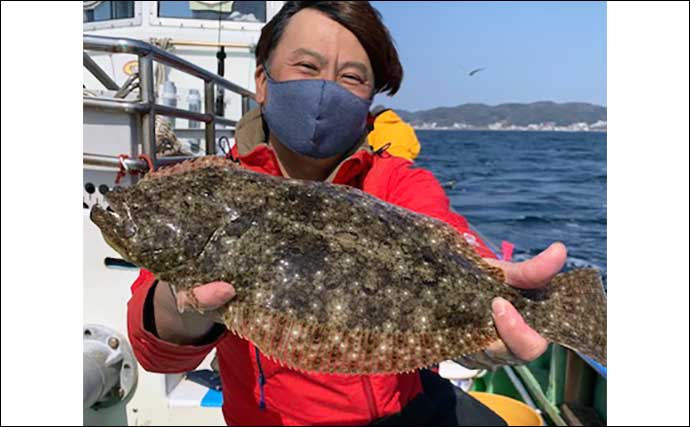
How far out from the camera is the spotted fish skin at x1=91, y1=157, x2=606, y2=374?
161 cm

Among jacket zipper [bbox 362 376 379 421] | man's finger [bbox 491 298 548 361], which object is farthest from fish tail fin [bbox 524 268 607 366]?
jacket zipper [bbox 362 376 379 421]

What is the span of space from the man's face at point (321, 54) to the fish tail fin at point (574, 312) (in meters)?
1.06

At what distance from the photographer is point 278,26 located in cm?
234

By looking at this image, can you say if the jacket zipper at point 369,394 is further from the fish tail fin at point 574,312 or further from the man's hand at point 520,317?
the fish tail fin at point 574,312

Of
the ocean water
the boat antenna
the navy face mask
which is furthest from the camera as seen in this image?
the ocean water

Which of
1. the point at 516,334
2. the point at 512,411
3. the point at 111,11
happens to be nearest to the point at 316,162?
the point at 516,334

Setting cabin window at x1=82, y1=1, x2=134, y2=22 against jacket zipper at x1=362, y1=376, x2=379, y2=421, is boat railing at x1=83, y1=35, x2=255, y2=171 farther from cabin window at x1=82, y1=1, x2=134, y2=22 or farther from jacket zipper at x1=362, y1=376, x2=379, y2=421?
cabin window at x1=82, y1=1, x2=134, y2=22

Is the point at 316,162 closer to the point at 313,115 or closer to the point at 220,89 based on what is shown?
the point at 313,115

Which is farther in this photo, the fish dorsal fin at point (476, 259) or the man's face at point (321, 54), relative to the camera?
the man's face at point (321, 54)

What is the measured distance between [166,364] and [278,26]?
1.44 meters

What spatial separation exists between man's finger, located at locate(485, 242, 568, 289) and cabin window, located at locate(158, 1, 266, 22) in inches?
335

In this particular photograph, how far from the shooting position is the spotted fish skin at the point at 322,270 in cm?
161

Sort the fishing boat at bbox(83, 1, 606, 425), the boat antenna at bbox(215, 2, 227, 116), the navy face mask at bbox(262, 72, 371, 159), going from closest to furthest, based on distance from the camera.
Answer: the navy face mask at bbox(262, 72, 371, 159) < the fishing boat at bbox(83, 1, 606, 425) < the boat antenna at bbox(215, 2, 227, 116)

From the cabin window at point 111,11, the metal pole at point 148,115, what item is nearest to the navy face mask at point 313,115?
the metal pole at point 148,115
